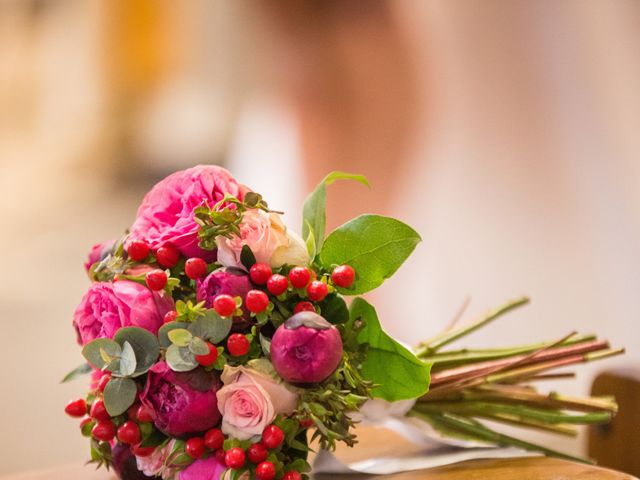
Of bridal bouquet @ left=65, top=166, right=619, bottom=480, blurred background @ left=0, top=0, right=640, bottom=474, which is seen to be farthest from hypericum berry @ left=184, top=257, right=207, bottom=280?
blurred background @ left=0, top=0, right=640, bottom=474

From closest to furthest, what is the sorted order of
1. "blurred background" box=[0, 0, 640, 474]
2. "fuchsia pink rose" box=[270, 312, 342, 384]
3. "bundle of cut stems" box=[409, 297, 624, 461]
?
"fuchsia pink rose" box=[270, 312, 342, 384] → "bundle of cut stems" box=[409, 297, 624, 461] → "blurred background" box=[0, 0, 640, 474]

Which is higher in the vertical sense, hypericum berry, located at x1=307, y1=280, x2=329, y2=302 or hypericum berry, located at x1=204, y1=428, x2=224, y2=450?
hypericum berry, located at x1=307, y1=280, x2=329, y2=302

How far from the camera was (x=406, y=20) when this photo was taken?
1538 mm

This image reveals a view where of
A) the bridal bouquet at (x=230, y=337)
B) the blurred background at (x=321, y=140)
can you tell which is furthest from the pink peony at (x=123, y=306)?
the blurred background at (x=321, y=140)

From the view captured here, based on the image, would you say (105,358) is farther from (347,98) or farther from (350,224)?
(347,98)

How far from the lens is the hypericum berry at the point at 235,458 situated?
0.54 metres

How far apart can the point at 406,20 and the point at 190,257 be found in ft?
3.53

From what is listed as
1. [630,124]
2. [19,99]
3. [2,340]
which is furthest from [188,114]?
[630,124]

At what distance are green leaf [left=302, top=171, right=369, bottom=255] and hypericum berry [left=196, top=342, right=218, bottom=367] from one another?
136 millimetres

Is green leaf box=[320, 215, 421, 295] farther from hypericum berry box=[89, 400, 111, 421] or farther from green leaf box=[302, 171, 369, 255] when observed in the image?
hypericum berry box=[89, 400, 111, 421]

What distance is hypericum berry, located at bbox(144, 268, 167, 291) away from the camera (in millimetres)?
570

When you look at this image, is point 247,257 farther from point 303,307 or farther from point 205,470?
point 205,470

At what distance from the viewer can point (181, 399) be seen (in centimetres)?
55

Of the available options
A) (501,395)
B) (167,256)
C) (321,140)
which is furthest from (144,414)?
(321,140)
